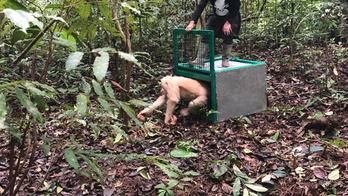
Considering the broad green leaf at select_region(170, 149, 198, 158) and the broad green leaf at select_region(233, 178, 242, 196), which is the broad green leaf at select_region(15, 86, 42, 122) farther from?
the broad green leaf at select_region(170, 149, 198, 158)

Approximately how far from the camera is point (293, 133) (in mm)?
3469

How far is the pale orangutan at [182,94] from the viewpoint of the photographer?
3971mm

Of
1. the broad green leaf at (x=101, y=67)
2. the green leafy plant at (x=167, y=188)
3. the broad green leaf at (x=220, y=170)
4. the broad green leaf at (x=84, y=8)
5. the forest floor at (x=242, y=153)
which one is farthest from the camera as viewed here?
the broad green leaf at (x=220, y=170)

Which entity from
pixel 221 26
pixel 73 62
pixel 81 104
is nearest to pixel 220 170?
pixel 81 104

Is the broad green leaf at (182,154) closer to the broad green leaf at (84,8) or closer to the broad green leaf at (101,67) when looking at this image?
the broad green leaf at (84,8)

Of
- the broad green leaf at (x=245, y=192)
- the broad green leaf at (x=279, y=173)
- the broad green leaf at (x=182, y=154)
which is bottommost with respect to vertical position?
the broad green leaf at (x=245, y=192)

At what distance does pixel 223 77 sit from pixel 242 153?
1.18 metres

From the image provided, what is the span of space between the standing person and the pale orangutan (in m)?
0.33

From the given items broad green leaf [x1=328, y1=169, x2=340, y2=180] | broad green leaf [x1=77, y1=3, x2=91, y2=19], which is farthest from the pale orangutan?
broad green leaf [x1=77, y1=3, x2=91, y2=19]

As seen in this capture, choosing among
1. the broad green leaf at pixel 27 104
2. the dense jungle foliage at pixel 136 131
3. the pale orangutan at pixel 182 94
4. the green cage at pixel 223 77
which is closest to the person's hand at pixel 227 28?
the green cage at pixel 223 77

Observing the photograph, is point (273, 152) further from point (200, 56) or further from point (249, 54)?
point (249, 54)

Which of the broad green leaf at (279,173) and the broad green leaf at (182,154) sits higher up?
the broad green leaf at (182,154)

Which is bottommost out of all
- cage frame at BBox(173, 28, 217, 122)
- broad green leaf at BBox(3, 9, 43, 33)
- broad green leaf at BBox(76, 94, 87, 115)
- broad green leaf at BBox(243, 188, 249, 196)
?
broad green leaf at BBox(243, 188, 249, 196)

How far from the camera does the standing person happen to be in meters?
4.01
